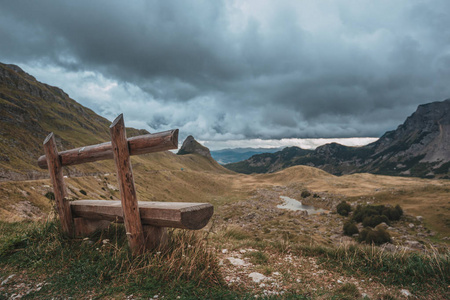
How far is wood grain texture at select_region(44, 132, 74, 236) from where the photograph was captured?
7.02m

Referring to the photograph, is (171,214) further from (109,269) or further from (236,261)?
(236,261)

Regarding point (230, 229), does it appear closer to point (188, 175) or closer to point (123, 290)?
point (123, 290)

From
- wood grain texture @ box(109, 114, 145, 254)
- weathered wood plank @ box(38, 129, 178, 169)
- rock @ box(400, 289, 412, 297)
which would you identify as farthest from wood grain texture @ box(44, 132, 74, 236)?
rock @ box(400, 289, 412, 297)

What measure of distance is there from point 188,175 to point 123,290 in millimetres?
92247

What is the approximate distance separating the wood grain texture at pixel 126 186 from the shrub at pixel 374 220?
1614 inches

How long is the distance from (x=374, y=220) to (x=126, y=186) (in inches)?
1659

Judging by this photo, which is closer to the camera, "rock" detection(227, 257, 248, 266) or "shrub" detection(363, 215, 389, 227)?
"rock" detection(227, 257, 248, 266)

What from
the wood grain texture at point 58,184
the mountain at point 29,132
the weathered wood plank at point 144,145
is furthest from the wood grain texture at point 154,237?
the mountain at point 29,132

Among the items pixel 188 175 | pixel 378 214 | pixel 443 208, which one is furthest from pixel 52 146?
pixel 188 175

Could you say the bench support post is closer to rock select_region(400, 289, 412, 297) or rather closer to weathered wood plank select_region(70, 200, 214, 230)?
weathered wood plank select_region(70, 200, 214, 230)

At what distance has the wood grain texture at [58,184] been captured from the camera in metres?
7.02

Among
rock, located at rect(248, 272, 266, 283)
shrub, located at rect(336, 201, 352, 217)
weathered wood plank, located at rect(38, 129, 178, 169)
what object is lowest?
shrub, located at rect(336, 201, 352, 217)

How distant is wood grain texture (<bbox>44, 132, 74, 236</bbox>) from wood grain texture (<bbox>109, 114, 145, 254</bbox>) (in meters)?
3.13

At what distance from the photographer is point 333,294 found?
500 cm
